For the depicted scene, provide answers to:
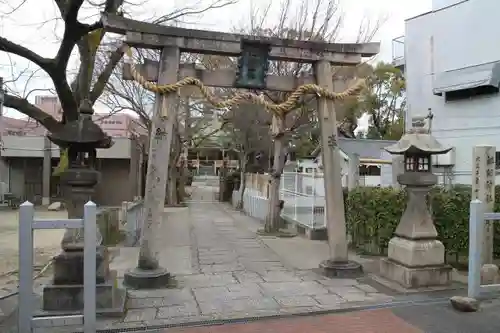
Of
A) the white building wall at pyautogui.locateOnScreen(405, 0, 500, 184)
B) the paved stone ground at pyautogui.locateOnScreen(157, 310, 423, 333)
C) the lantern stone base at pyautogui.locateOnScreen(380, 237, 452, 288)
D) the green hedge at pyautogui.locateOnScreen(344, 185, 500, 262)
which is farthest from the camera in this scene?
the white building wall at pyautogui.locateOnScreen(405, 0, 500, 184)

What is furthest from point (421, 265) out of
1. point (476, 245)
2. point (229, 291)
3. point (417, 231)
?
point (229, 291)

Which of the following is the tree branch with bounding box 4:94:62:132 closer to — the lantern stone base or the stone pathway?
the stone pathway

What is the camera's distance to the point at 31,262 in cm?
464

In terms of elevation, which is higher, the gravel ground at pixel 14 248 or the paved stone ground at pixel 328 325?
the paved stone ground at pixel 328 325

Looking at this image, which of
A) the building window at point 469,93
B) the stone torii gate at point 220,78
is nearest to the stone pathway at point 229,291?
the stone torii gate at point 220,78

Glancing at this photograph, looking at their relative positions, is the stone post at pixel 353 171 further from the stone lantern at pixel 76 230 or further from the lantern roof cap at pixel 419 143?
the stone lantern at pixel 76 230

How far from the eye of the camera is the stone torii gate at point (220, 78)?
734cm

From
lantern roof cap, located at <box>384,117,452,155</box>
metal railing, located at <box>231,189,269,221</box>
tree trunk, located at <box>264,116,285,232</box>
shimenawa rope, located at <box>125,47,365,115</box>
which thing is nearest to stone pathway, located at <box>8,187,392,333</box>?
lantern roof cap, located at <box>384,117,452,155</box>

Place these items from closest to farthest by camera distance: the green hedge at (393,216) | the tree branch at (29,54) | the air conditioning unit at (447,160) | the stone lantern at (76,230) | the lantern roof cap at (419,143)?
1. the stone lantern at (76,230)
2. the lantern roof cap at (419,143)
3. the green hedge at (393,216)
4. the tree branch at (29,54)
5. the air conditioning unit at (447,160)

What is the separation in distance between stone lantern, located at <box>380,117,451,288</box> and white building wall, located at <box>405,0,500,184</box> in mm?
5960

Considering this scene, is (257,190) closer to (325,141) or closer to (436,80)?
(436,80)

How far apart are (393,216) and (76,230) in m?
6.47

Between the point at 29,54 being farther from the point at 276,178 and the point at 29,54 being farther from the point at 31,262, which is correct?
the point at 276,178

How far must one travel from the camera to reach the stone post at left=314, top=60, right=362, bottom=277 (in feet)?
26.8
